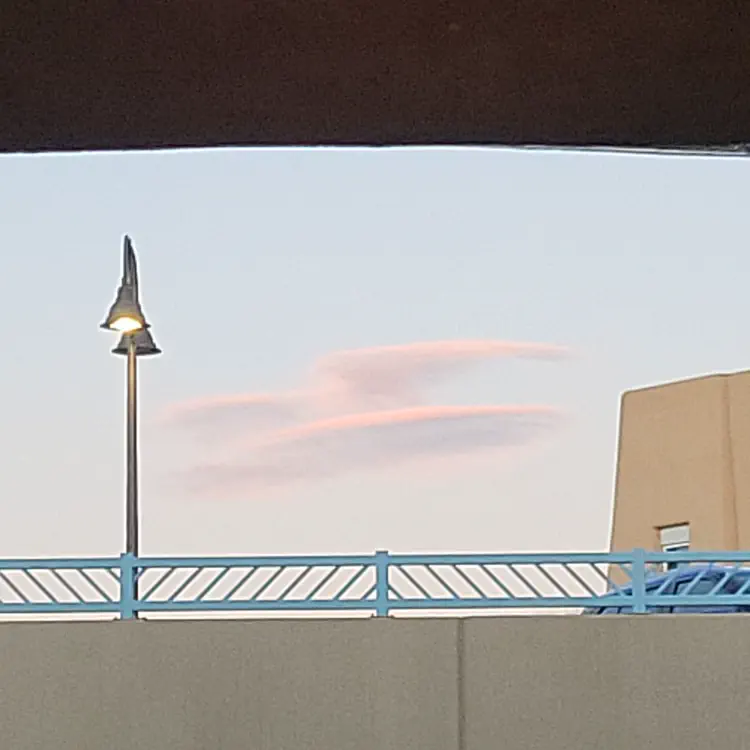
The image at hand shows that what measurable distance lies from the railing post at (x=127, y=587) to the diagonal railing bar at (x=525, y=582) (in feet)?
2.90

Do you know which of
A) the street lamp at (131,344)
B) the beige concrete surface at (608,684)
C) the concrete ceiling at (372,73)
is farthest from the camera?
the street lamp at (131,344)

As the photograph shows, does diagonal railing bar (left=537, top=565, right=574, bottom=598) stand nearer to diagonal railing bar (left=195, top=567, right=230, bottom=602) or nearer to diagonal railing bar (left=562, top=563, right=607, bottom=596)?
diagonal railing bar (left=562, top=563, right=607, bottom=596)

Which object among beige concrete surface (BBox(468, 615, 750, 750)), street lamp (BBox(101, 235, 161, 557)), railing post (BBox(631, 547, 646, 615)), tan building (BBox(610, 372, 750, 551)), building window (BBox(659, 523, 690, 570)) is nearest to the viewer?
beige concrete surface (BBox(468, 615, 750, 750))

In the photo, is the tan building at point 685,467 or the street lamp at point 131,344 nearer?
the street lamp at point 131,344

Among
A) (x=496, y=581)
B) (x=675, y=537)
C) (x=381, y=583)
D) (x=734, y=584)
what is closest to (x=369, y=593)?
(x=381, y=583)

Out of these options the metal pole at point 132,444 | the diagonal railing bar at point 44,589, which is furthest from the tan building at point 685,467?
the diagonal railing bar at point 44,589

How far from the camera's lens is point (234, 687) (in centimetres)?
318

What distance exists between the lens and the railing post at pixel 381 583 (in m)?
3.22

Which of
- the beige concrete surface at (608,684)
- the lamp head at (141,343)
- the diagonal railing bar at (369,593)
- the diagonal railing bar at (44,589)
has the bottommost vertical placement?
the beige concrete surface at (608,684)

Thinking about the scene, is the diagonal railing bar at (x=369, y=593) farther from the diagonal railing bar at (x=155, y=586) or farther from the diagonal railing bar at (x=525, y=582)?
the diagonal railing bar at (x=155, y=586)

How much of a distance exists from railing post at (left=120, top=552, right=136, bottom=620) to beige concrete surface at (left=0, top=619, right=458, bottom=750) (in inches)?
2.2

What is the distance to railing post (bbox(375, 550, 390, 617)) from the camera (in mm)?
3221

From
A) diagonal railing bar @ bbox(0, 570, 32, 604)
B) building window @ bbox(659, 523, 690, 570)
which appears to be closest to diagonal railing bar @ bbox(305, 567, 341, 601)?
diagonal railing bar @ bbox(0, 570, 32, 604)

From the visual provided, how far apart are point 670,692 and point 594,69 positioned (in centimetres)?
163
